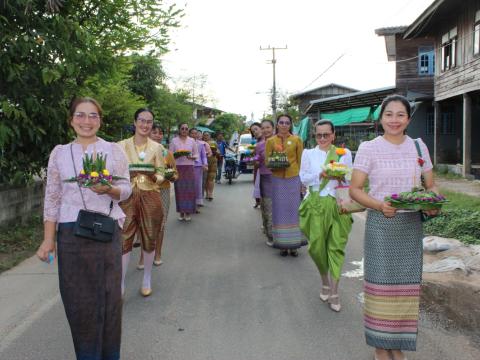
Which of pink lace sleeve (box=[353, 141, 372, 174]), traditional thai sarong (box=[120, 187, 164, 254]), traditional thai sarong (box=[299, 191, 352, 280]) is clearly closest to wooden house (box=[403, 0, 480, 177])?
traditional thai sarong (box=[299, 191, 352, 280])

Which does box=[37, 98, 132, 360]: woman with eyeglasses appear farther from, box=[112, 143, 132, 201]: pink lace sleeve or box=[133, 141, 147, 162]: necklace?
box=[133, 141, 147, 162]: necklace

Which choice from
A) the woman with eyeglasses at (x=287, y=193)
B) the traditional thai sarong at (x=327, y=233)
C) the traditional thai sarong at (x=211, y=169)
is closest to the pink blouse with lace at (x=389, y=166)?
the traditional thai sarong at (x=327, y=233)

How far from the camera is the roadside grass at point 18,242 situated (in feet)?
22.0

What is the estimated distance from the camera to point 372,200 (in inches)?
130

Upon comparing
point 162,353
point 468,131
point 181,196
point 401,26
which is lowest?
point 162,353

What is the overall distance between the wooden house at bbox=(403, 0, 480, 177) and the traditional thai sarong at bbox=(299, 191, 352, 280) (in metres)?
13.8

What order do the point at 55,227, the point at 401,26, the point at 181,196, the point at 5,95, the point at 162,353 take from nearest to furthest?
1. the point at 55,227
2. the point at 162,353
3. the point at 5,95
4. the point at 181,196
5. the point at 401,26

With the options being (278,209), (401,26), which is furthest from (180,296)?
(401,26)

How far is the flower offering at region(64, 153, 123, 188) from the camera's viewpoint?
9.62 feet

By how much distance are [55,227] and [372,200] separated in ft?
6.85

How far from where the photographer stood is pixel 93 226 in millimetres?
3027

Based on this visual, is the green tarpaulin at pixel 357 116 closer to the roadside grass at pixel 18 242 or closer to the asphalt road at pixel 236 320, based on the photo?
the asphalt road at pixel 236 320

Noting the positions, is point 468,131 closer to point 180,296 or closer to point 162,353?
point 180,296

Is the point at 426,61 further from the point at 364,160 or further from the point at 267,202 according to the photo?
the point at 364,160
